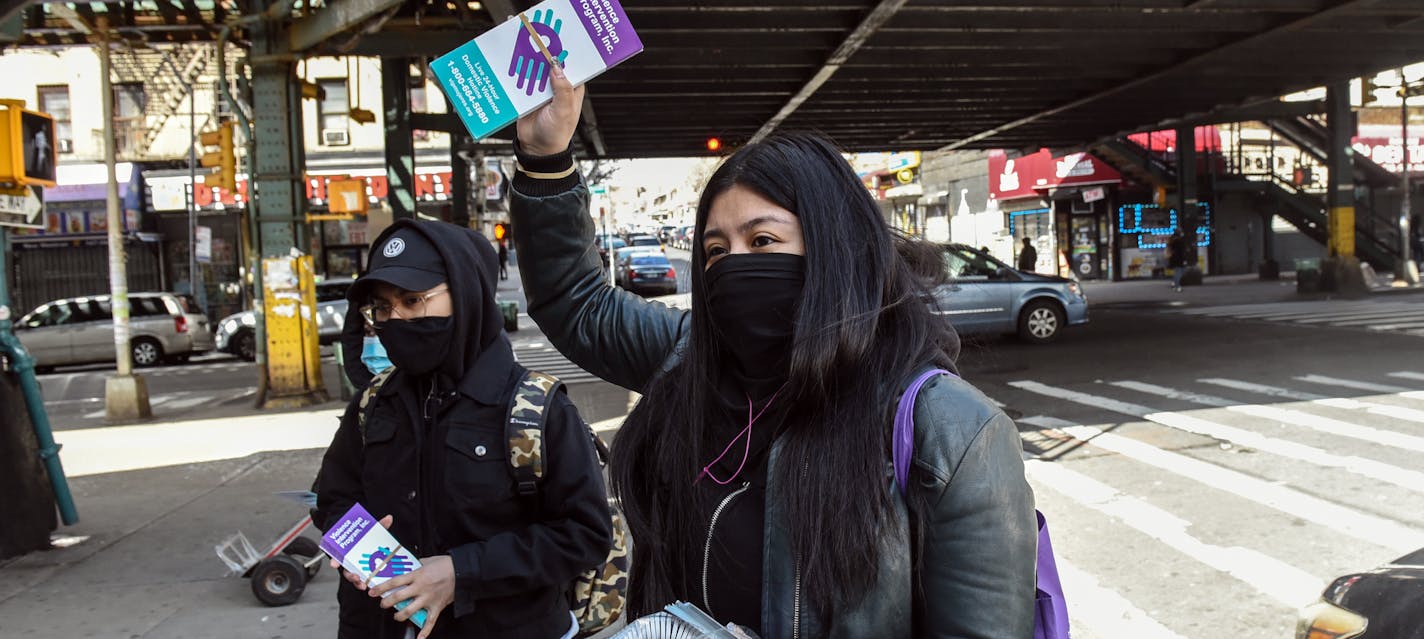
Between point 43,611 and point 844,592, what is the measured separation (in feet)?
19.0

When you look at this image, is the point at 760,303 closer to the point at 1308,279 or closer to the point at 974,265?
the point at 974,265

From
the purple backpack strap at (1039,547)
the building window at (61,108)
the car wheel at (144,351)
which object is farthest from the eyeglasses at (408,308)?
the building window at (61,108)

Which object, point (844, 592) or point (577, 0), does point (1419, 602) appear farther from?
point (577, 0)

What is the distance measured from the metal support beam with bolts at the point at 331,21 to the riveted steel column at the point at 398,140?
117 inches

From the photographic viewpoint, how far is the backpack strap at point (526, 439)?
2.61m

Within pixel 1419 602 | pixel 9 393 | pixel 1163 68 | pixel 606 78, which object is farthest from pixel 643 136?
pixel 1419 602

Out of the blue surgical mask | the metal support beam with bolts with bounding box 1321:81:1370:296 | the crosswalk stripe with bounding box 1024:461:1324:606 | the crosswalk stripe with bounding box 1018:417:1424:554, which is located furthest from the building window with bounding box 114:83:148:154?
the metal support beam with bolts with bounding box 1321:81:1370:296

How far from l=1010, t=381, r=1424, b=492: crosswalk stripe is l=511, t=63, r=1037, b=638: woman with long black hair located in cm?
722

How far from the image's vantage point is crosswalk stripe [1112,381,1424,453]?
8688 mm

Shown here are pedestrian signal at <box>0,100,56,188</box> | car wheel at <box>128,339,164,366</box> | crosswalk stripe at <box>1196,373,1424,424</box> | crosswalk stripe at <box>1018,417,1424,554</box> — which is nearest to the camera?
crosswalk stripe at <box>1018,417,1424,554</box>

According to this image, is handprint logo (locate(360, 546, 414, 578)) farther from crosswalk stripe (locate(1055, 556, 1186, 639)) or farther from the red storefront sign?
the red storefront sign

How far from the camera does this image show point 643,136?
2298 cm

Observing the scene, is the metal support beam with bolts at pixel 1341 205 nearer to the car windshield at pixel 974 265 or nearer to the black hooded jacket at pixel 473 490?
the car windshield at pixel 974 265

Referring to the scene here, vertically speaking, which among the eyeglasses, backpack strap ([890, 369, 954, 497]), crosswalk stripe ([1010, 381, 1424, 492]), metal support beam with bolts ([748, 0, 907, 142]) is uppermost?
metal support beam with bolts ([748, 0, 907, 142])
